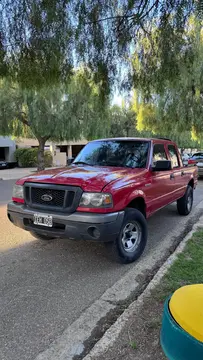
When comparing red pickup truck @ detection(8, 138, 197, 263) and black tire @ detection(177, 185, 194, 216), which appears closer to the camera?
red pickup truck @ detection(8, 138, 197, 263)

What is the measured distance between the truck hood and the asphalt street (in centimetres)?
123

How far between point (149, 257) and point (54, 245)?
170 cm

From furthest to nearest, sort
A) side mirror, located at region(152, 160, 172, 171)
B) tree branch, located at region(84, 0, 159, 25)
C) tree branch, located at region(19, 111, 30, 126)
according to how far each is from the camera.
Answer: tree branch, located at region(19, 111, 30, 126) → side mirror, located at region(152, 160, 172, 171) → tree branch, located at region(84, 0, 159, 25)

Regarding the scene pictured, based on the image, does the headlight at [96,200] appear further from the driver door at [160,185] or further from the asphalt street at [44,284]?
the driver door at [160,185]

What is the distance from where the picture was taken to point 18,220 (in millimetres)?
4316

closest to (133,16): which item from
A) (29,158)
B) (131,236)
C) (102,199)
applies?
(102,199)

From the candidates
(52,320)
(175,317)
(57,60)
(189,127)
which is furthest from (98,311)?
(189,127)

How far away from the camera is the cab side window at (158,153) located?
5.46m

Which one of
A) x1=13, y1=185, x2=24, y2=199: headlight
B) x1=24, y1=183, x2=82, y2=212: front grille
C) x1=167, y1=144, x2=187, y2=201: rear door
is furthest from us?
x1=167, y1=144, x2=187, y2=201: rear door

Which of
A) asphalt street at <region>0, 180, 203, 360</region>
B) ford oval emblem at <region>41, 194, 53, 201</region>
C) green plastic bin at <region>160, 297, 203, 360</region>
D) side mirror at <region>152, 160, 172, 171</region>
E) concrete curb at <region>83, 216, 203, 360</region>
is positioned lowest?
asphalt street at <region>0, 180, 203, 360</region>

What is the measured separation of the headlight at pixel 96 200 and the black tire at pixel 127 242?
0.47m

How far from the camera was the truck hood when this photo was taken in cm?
385

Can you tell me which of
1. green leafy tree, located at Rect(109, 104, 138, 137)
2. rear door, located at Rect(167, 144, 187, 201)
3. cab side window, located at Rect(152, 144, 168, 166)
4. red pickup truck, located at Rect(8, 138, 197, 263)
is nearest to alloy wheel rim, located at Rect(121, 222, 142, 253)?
red pickup truck, located at Rect(8, 138, 197, 263)

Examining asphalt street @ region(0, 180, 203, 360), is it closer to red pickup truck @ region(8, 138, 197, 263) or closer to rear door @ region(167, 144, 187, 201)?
red pickup truck @ region(8, 138, 197, 263)
